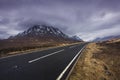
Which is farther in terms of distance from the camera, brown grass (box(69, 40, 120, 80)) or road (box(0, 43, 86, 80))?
brown grass (box(69, 40, 120, 80))

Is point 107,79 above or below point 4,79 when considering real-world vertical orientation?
below

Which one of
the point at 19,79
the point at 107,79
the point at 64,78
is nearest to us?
the point at 19,79

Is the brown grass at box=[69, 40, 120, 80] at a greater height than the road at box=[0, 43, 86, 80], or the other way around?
the road at box=[0, 43, 86, 80]

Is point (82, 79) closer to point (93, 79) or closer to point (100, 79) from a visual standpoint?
point (93, 79)

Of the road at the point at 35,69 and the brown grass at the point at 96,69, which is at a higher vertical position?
the road at the point at 35,69

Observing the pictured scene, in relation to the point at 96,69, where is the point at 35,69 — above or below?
above

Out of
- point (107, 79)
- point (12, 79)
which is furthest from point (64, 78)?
point (107, 79)

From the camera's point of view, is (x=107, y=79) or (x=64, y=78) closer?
(x=64, y=78)

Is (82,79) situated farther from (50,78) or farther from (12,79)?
(12,79)

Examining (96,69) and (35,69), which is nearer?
(35,69)

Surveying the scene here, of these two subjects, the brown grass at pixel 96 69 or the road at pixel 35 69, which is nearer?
the road at pixel 35 69

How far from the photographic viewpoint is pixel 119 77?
39.3ft

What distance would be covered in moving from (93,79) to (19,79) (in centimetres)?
474

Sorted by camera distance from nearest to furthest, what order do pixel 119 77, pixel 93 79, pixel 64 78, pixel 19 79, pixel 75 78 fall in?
pixel 19 79 → pixel 64 78 → pixel 75 78 → pixel 93 79 → pixel 119 77
